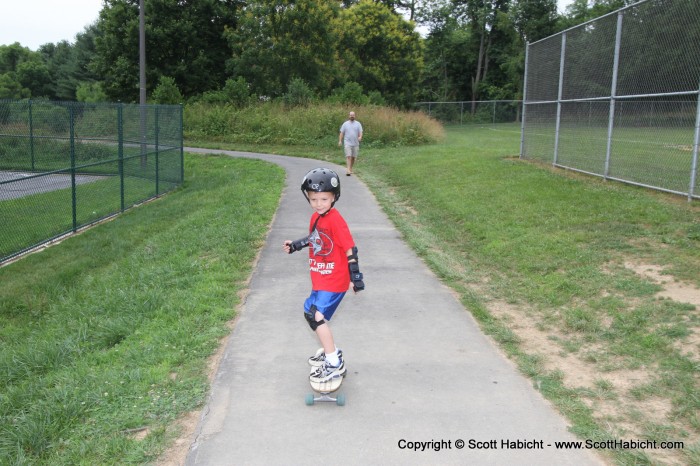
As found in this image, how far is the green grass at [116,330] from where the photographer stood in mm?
3705

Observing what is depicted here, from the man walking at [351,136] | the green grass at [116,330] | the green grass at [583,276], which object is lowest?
the green grass at [116,330]

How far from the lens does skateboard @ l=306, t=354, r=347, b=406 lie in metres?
4.11

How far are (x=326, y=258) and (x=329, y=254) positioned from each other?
0.04m

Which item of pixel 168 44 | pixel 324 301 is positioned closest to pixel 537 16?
pixel 168 44

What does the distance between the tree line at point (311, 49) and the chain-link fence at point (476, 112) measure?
3218 millimetres

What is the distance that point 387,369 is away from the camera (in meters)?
4.69

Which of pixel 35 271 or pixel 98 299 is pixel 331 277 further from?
pixel 35 271

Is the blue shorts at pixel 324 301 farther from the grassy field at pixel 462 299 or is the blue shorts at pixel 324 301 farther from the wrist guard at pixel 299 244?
the grassy field at pixel 462 299

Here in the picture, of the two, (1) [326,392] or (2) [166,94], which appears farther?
(2) [166,94]

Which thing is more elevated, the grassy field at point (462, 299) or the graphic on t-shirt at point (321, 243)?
the graphic on t-shirt at point (321, 243)

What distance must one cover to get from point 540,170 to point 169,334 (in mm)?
10953

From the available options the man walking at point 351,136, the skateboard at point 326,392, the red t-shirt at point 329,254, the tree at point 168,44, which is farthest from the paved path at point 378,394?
the tree at point 168,44

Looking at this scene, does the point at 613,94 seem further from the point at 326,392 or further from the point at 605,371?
the point at 326,392

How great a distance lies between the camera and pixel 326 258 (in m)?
4.39
